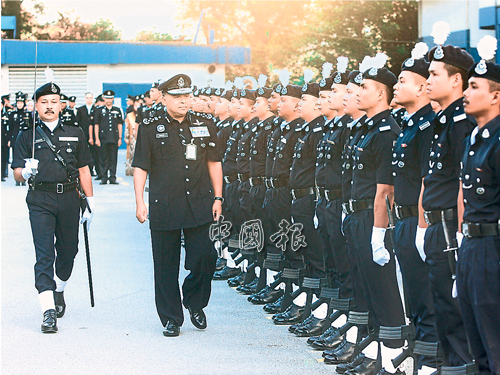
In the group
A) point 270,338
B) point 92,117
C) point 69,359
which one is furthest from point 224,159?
point 92,117

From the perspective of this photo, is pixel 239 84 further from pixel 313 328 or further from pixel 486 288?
pixel 486 288

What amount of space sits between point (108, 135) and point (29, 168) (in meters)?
15.7

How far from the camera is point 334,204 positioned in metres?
7.26

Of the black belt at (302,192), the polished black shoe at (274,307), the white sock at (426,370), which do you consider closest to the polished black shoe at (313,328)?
the polished black shoe at (274,307)

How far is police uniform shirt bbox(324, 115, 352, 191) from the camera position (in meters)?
7.22

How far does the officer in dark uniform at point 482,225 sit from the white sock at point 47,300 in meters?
4.41

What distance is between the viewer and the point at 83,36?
7675 cm

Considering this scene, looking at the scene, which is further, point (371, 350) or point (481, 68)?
point (371, 350)

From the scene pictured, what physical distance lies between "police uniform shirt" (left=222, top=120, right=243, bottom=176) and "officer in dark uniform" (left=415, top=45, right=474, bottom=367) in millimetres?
5975

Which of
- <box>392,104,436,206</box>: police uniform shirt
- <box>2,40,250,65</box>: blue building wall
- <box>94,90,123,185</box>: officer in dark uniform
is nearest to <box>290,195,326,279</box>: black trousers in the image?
<box>392,104,436,206</box>: police uniform shirt

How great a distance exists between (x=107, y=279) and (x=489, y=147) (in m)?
6.80

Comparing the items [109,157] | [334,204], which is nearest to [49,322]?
[334,204]

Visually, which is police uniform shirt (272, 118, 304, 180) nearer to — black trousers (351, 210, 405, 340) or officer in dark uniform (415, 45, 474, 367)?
black trousers (351, 210, 405, 340)

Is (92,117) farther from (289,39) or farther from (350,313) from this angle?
(289,39)
